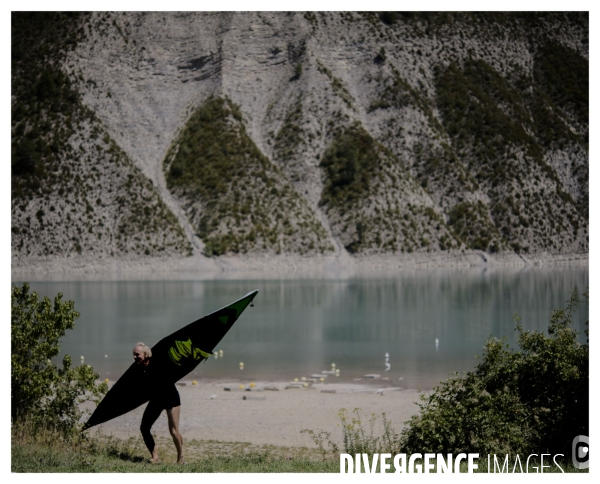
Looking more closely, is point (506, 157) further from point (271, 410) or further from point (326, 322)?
point (271, 410)

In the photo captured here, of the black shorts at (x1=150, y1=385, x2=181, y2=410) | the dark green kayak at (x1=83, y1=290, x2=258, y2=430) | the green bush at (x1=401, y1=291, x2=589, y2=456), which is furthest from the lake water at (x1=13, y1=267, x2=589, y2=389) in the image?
the black shorts at (x1=150, y1=385, x2=181, y2=410)

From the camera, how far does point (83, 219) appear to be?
7581 centimetres

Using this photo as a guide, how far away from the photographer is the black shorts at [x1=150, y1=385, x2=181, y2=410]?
36.1 feet

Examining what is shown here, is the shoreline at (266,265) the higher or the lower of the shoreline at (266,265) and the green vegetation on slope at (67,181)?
the lower

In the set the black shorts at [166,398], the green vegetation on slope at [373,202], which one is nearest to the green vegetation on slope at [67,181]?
the green vegetation on slope at [373,202]

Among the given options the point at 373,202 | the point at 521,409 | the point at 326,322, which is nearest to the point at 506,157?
the point at 373,202

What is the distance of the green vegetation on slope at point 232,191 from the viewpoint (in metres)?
80.3

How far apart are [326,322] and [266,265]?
139 feet

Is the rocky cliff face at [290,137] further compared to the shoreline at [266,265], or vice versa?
the rocky cliff face at [290,137]

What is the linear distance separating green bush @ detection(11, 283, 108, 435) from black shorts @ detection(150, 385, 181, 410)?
1.89 m

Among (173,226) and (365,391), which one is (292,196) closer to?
(173,226)

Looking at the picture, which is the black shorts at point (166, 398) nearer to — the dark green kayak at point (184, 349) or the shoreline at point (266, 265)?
the dark green kayak at point (184, 349)

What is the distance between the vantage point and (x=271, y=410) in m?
18.7

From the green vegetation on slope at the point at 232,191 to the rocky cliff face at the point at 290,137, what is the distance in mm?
213
